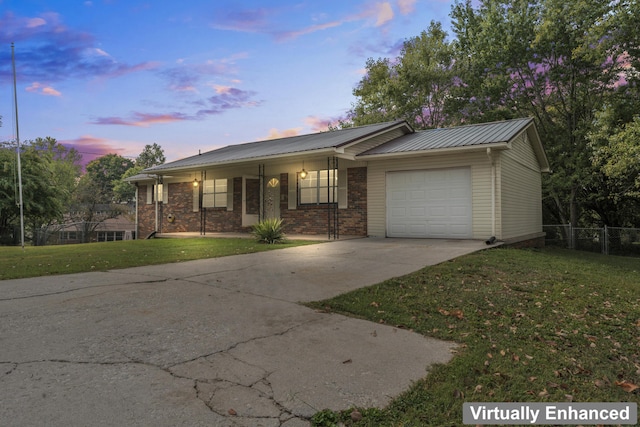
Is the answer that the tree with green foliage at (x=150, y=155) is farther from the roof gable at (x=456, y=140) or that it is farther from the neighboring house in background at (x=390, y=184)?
the roof gable at (x=456, y=140)

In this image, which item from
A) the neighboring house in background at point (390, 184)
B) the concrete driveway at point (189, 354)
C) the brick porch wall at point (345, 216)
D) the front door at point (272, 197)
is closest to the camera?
the concrete driveway at point (189, 354)

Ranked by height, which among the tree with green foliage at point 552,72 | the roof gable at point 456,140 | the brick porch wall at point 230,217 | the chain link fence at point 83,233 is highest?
the tree with green foliage at point 552,72

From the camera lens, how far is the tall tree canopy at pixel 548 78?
1636 centimetres

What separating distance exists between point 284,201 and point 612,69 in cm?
1661

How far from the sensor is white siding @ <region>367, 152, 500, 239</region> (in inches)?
423

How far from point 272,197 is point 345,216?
3432mm

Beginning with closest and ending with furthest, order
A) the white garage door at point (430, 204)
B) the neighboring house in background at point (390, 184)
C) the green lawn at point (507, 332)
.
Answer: the green lawn at point (507, 332), the neighboring house in background at point (390, 184), the white garage door at point (430, 204)

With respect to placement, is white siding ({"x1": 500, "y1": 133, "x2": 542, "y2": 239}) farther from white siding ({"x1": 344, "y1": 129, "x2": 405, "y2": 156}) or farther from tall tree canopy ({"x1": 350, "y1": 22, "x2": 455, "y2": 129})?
tall tree canopy ({"x1": 350, "y1": 22, "x2": 455, "y2": 129})

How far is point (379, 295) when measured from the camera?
4.89 metres

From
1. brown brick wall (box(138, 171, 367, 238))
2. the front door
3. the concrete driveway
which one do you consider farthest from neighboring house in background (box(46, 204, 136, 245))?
the concrete driveway

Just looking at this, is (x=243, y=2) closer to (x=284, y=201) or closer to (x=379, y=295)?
(x=284, y=201)

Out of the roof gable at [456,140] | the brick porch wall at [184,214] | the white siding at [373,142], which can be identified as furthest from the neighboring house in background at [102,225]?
the roof gable at [456,140]

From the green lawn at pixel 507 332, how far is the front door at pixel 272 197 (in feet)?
29.9

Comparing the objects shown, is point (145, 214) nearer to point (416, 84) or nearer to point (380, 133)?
point (380, 133)
